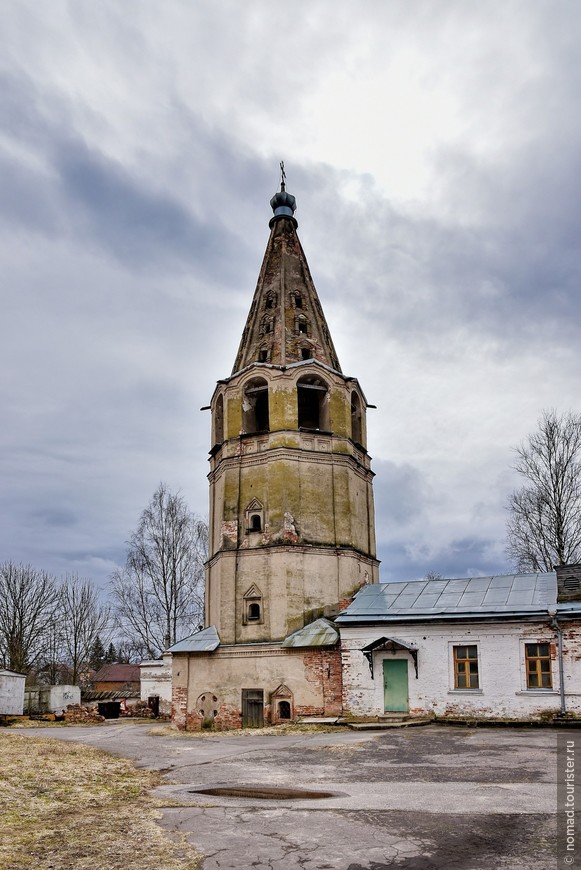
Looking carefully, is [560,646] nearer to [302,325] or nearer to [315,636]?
[315,636]

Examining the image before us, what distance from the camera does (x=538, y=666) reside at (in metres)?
20.0

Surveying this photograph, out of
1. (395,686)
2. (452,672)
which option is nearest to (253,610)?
(395,686)

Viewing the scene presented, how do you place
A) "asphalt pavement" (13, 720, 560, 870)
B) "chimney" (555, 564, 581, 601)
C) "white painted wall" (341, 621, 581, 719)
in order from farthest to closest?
"chimney" (555, 564, 581, 601) < "white painted wall" (341, 621, 581, 719) < "asphalt pavement" (13, 720, 560, 870)

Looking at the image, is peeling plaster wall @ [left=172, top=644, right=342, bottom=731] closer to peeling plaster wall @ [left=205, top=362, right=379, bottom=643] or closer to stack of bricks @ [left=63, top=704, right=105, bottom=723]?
peeling plaster wall @ [left=205, top=362, right=379, bottom=643]

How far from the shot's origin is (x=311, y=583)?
24906 millimetres

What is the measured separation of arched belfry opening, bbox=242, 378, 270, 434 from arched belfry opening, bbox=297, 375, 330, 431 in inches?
53.6

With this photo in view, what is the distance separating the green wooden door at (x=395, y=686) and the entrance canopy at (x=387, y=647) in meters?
0.35

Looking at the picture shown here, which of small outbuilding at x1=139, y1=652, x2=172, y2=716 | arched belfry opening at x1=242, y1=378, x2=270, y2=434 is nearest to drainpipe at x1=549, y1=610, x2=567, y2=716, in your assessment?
arched belfry opening at x1=242, y1=378, x2=270, y2=434

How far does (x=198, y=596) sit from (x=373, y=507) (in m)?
14.8

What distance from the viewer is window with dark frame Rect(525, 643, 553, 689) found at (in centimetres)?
1983

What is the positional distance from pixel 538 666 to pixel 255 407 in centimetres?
1416

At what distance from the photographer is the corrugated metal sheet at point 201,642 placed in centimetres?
2483

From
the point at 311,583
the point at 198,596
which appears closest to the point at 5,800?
the point at 311,583

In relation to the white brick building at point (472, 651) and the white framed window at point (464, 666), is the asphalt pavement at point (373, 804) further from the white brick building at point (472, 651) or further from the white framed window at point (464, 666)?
the white framed window at point (464, 666)
